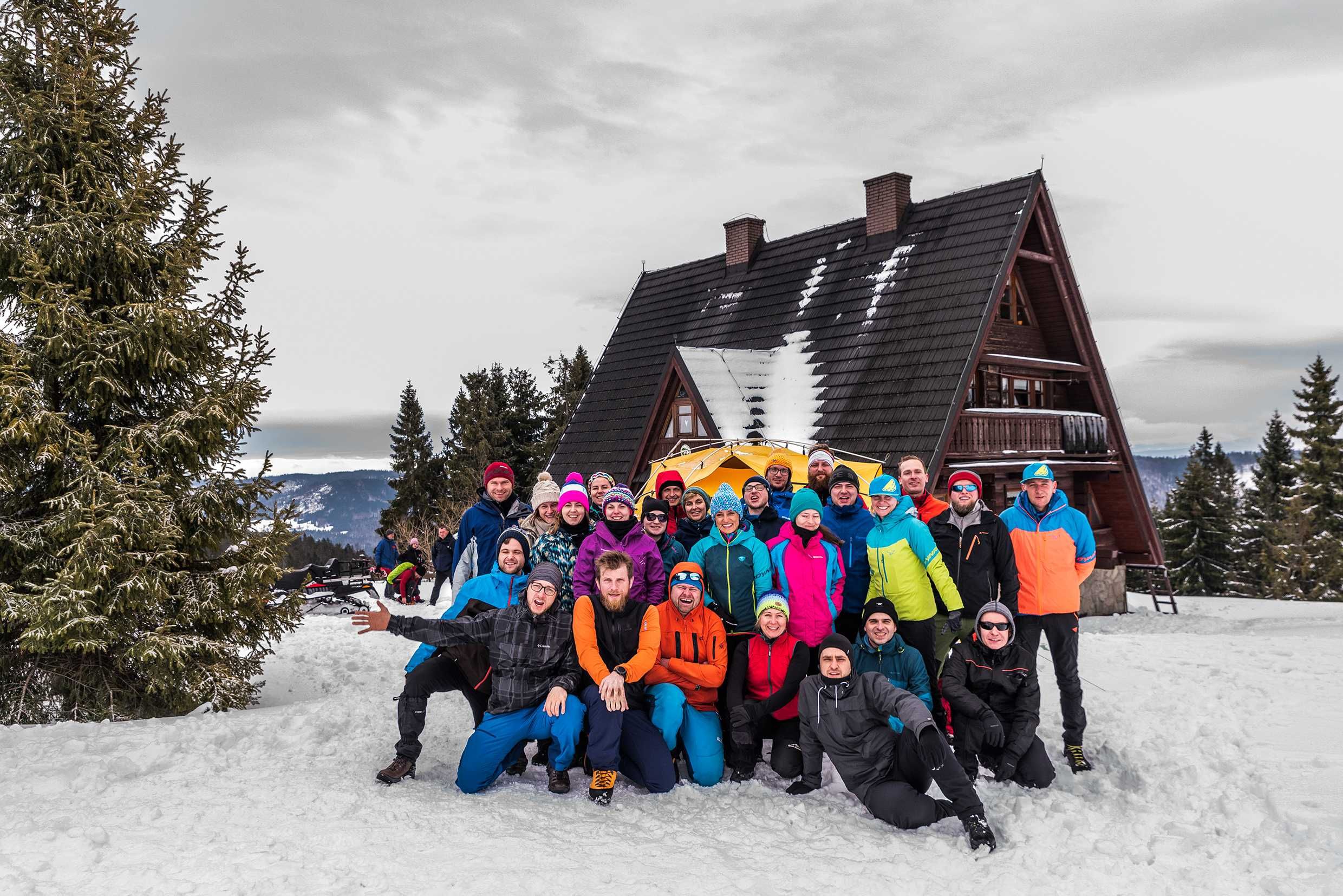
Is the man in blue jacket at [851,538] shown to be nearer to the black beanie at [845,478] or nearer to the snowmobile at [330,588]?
the black beanie at [845,478]

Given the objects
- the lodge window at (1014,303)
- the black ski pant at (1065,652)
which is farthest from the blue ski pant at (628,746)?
the lodge window at (1014,303)

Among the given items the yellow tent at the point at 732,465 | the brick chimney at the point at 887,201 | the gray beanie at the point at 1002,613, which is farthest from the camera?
the brick chimney at the point at 887,201

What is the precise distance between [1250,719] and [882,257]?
44.7 ft

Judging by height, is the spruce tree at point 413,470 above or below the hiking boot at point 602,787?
above

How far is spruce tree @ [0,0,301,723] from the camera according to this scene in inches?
272

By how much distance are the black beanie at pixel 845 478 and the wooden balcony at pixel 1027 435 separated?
9763mm

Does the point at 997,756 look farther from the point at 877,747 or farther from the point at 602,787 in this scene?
the point at 602,787

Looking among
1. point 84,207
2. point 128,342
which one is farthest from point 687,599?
point 84,207

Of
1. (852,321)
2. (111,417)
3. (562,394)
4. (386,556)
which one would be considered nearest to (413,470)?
(562,394)

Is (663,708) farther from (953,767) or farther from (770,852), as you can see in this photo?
(953,767)

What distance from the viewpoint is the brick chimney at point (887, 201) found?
19812mm

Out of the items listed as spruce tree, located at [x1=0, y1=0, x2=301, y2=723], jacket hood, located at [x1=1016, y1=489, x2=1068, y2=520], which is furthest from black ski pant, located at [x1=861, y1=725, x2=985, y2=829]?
spruce tree, located at [x1=0, y1=0, x2=301, y2=723]

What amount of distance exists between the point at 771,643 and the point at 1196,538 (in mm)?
38914

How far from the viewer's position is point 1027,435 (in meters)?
17.6
